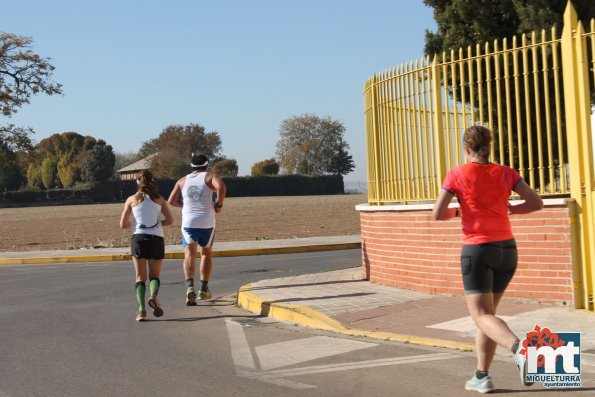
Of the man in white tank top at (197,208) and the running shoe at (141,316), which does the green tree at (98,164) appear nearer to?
the man in white tank top at (197,208)

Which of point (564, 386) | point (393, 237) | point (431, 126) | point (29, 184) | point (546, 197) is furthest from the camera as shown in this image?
point (29, 184)

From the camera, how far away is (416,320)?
8.64 metres

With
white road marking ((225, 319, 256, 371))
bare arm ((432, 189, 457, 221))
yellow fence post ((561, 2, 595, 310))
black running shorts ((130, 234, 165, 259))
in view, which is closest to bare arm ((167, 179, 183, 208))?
black running shorts ((130, 234, 165, 259))

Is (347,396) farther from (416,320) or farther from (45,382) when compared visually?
(416,320)

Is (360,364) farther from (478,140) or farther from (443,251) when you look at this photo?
(443,251)

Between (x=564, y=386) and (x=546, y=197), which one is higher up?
(x=546, y=197)

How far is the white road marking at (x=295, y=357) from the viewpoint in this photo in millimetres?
6556

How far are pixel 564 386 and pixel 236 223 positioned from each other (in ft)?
105

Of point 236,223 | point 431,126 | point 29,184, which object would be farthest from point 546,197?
point 29,184

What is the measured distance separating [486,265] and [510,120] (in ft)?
14.6

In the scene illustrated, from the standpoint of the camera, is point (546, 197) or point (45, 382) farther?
point (546, 197)

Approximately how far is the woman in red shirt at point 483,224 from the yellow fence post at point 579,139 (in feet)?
11.6

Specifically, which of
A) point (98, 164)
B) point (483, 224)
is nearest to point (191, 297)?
point (483, 224)

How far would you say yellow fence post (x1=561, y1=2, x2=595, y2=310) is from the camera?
8.70 m
